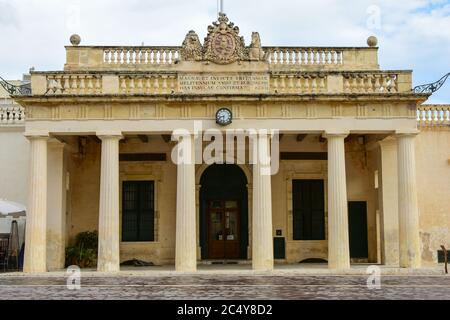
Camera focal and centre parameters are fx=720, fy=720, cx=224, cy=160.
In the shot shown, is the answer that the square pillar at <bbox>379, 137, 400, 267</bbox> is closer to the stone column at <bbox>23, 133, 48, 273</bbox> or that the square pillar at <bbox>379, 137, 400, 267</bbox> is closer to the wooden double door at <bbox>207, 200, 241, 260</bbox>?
the wooden double door at <bbox>207, 200, 241, 260</bbox>

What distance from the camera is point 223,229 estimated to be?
26.8 metres

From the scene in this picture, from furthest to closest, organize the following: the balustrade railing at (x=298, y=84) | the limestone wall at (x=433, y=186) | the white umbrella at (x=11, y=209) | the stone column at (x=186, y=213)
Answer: the limestone wall at (x=433, y=186) < the white umbrella at (x=11, y=209) < the balustrade railing at (x=298, y=84) < the stone column at (x=186, y=213)

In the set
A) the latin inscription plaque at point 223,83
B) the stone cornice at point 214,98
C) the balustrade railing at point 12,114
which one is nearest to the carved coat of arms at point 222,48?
the latin inscription plaque at point 223,83

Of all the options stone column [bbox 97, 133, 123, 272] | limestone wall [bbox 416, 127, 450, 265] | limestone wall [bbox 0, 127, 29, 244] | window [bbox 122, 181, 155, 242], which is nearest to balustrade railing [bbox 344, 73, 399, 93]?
limestone wall [bbox 416, 127, 450, 265]

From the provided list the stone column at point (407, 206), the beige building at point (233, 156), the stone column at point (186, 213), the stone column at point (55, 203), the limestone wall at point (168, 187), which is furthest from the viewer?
the limestone wall at point (168, 187)

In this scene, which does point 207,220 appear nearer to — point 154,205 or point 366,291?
point 154,205

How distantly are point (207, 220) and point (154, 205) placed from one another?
205 centimetres

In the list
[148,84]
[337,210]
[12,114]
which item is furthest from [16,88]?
[337,210]

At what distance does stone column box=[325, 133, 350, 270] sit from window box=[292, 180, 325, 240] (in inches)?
159

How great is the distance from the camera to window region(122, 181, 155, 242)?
26.3 meters

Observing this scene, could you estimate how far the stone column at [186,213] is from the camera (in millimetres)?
21984

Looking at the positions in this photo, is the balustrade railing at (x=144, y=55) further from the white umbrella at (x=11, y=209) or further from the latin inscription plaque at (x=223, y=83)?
the white umbrella at (x=11, y=209)

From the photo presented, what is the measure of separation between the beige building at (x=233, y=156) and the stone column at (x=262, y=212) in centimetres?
4

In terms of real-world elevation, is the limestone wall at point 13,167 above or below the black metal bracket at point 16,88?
below
